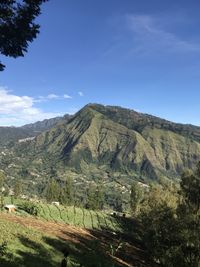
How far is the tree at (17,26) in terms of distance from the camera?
64.1 ft

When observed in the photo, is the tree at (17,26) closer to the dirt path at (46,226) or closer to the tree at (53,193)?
the dirt path at (46,226)

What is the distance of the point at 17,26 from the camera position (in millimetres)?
19969

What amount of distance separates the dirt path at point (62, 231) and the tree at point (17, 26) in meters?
34.5

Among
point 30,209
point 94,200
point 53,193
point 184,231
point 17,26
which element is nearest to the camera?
point 17,26

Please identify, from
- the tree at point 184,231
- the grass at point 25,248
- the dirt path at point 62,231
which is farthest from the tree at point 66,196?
the tree at point 184,231

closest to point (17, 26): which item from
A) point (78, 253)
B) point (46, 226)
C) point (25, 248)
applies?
point (25, 248)

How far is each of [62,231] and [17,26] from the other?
4068cm

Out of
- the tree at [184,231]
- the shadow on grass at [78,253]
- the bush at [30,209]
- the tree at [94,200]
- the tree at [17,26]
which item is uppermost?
the tree at [17,26]

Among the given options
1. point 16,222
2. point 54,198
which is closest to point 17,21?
point 16,222

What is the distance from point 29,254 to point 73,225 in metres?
30.9

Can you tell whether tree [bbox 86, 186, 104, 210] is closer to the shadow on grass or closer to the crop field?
the crop field

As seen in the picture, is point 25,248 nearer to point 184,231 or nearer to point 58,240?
point 58,240

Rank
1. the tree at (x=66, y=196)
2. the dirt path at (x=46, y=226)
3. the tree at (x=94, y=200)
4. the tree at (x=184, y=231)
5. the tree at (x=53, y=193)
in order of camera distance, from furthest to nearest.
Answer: the tree at (x=94, y=200), the tree at (x=53, y=193), the tree at (x=66, y=196), the dirt path at (x=46, y=226), the tree at (x=184, y=231)

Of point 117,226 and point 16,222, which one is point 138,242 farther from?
point 16,222
